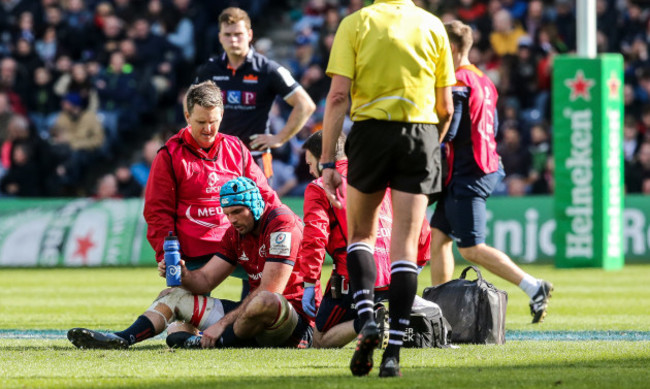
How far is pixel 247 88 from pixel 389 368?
15.2ft

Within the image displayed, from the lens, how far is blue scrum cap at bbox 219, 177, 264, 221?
782 cm

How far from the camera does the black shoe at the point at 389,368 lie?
6.07 meters

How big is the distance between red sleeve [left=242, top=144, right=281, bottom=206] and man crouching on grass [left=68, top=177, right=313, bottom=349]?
141 millimetres

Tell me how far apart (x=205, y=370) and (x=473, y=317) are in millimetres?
2250

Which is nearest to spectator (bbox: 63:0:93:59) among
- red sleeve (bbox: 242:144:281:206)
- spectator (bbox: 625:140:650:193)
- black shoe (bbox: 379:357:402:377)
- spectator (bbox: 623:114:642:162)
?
spectator (bbox: 623:114:642:162)

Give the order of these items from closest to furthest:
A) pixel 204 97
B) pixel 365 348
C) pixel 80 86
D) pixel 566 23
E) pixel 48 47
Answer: pixel 365 348, pixel 204 97, pixel 566 23, pixel 80 86, pixel 48 47

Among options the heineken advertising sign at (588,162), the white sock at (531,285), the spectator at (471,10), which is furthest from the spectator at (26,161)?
the white sock at (531,285)

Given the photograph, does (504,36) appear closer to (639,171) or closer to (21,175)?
(639,171)

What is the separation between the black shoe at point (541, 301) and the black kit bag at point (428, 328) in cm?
174

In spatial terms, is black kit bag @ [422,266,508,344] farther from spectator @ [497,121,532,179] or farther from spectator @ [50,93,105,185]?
spectator @ [50,93,105,185]

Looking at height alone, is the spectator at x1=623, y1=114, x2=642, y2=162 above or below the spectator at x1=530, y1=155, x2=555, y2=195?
above

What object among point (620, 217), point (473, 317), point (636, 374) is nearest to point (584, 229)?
point (620, 217)

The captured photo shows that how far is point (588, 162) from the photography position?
17.1 meters

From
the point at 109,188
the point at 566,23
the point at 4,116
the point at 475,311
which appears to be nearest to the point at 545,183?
the point at 566,23
